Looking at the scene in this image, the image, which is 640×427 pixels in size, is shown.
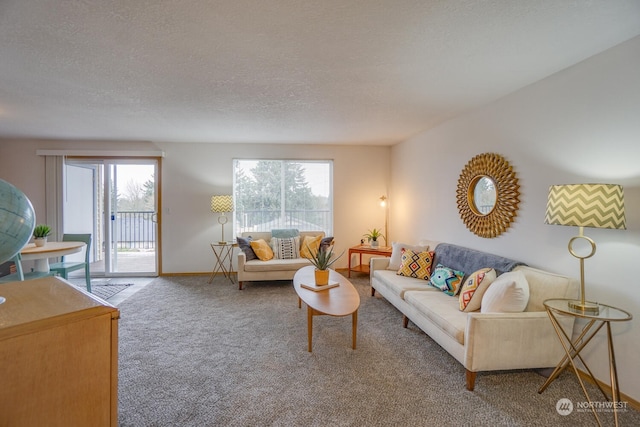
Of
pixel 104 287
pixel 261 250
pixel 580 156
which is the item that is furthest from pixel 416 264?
pixel 104 287

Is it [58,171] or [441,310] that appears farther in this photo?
[58,171]

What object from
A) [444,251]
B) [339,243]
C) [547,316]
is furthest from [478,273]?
[339,243]

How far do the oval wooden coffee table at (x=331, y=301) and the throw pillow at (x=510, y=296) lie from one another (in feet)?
3.33

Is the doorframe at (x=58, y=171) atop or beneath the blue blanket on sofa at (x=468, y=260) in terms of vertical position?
atop

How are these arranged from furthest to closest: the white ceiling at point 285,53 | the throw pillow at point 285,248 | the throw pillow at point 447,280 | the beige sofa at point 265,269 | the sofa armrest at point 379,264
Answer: the throw pillow at point 285,248
the beige sofa at point 265,269
the sofa armrest at point 379,264
the throw pillow at point 447,280
the white ceiling at point 285,53

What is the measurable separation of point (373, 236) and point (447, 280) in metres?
2.06

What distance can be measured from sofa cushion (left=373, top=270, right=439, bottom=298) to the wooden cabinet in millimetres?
2612

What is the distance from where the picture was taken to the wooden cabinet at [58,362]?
839 millimetres

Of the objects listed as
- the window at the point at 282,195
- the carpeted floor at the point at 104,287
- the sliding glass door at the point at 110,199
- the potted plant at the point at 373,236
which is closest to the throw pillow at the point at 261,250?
the window at the point at 282,195

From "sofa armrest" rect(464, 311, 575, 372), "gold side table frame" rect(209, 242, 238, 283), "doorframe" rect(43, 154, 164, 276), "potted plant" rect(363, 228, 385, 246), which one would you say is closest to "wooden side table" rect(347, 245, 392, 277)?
"potted plant" rect(363, 228, 385, 246)

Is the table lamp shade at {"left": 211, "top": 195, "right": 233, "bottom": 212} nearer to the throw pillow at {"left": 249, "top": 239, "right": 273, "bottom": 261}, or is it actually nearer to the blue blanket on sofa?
the throw pillow at {"left": 249, "top": 239, "right": 273, "bottom": 261}

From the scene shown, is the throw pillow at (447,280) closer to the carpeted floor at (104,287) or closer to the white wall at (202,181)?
the white wall at (202,181)

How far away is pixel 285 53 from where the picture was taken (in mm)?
2076

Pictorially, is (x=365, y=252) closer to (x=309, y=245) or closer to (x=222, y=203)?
(x=309, y=245)
